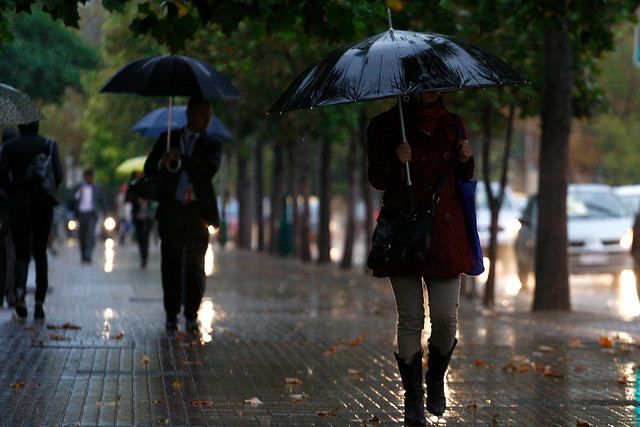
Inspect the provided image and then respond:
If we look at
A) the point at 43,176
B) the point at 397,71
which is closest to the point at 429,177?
the point at 397,71

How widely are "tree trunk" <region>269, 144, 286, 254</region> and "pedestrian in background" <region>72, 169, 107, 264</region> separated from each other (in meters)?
9.12

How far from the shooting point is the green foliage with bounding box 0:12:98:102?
1324 inches

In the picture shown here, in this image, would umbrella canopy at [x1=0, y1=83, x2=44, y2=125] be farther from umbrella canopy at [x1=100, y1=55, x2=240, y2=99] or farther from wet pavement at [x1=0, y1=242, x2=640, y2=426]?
wet pavement at [x1=0, y1=242, x2=640, y2=426]

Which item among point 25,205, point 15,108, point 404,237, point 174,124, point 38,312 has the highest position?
point 174,124

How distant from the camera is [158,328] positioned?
1067 cm

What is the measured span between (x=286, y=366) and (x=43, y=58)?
1101 inches

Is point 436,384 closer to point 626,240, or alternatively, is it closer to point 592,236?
point 592,236

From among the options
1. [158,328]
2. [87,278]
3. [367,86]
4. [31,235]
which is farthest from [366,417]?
[87,278]

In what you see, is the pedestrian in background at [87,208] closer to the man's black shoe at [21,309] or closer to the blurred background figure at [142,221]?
the blurred background figure at [142,221]

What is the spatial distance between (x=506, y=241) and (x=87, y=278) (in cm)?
1431

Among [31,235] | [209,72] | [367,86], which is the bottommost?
[31,235]

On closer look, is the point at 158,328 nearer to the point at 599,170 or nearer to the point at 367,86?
the point at 367,86

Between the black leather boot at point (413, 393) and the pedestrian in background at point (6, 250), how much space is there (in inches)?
231

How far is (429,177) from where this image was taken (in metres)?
6.22
